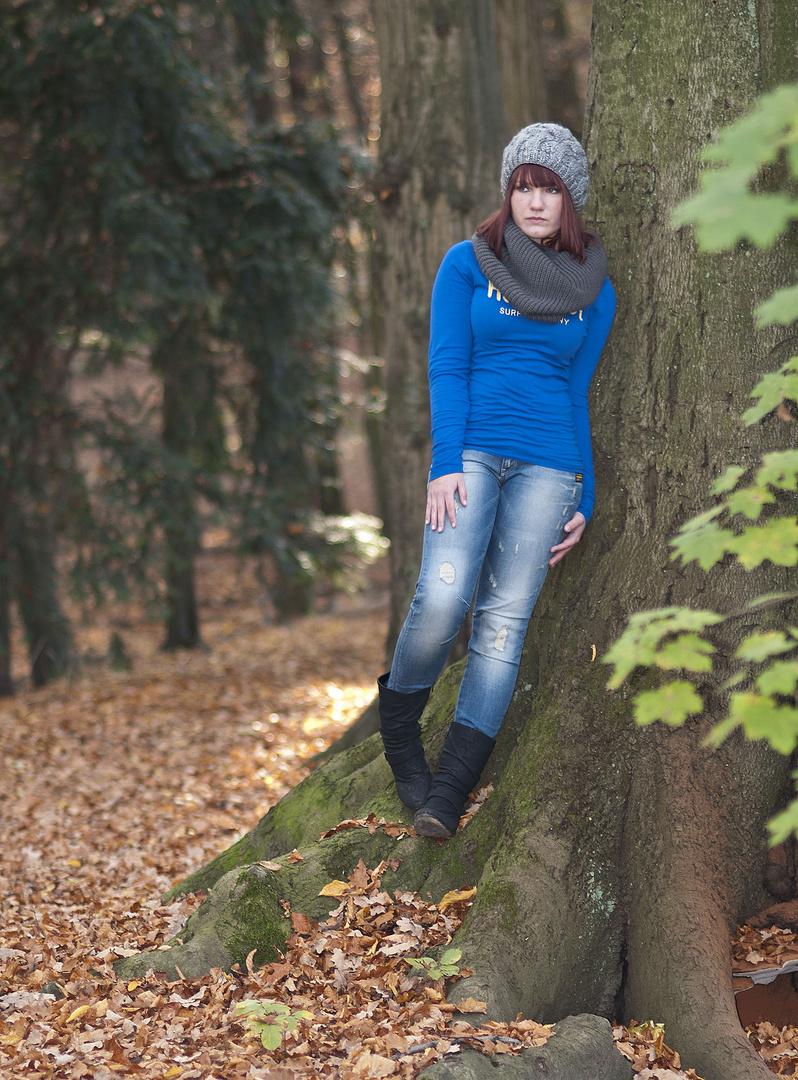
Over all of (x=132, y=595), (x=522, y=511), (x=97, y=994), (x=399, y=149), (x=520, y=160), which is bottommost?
(x=97, y=994)

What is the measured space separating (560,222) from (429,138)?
9.12 feet

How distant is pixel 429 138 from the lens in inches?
214

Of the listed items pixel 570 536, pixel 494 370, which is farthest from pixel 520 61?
pixel 570 536

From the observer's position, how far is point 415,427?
19.4 ft

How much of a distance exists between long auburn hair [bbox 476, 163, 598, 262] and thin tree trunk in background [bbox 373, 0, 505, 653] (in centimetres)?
248

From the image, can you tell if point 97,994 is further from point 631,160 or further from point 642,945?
point 631,160

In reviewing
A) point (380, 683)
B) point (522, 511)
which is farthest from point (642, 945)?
point (522, 511)

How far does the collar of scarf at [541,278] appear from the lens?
9.62ft

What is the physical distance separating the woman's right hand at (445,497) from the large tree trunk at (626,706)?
56 centimetres

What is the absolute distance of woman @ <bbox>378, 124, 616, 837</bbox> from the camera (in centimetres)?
298

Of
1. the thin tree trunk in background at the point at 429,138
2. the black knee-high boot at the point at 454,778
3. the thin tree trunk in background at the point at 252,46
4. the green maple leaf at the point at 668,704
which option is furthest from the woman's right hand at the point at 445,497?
the thin tree trunk in background at the point at 252,46

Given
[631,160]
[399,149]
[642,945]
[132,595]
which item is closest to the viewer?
[642,945]

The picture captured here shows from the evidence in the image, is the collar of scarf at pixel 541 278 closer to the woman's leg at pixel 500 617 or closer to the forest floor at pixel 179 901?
the woman's leg at pixel 500 617

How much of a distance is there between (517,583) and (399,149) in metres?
3.46
